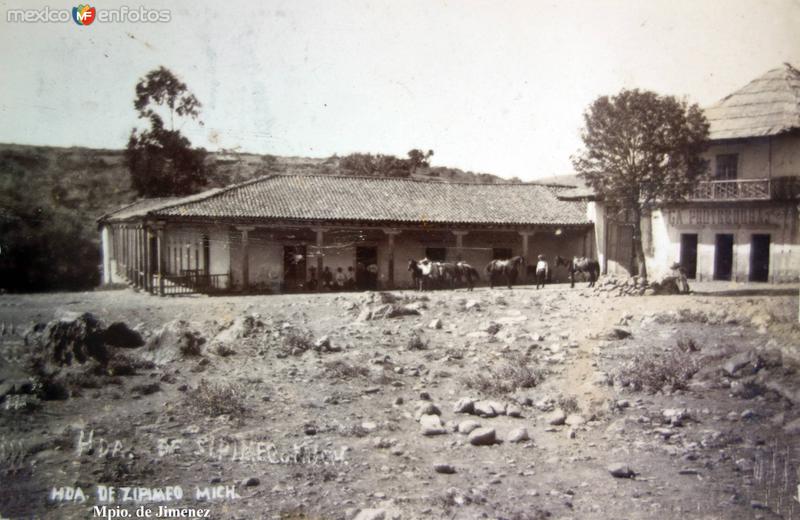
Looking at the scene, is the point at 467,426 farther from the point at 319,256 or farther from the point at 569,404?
the point at 319,256

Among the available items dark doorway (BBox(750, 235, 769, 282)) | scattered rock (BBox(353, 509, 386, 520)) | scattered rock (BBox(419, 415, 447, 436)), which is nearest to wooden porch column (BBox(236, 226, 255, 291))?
scattered rock (BBox(419, 415, 447, 436))

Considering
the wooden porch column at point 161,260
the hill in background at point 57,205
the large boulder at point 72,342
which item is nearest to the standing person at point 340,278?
the wooden porch column at point 161,260

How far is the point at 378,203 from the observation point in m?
21.7

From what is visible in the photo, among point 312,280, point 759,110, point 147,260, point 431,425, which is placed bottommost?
point 431,425

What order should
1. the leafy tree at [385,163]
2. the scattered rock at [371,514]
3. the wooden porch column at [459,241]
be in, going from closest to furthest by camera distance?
the scattered rock at [371,514]
the wooden porch column at [459,241]
the leafy tree at [385,163]

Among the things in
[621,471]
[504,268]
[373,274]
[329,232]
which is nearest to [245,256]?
[329,232]

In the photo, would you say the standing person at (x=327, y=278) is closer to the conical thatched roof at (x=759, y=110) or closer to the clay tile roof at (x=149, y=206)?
the clay tile roof at (x=149, y=206)

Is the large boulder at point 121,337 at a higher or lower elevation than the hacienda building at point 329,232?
lower

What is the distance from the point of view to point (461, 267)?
19406 mm

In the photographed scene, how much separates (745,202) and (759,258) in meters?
1.83

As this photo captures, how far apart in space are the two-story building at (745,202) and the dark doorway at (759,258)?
0.09ft

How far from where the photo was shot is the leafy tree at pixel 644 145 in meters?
14.4

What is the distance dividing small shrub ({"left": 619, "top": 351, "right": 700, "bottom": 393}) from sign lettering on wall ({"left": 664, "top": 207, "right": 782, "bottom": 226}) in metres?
11.8

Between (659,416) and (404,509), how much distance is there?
3.33 meters
